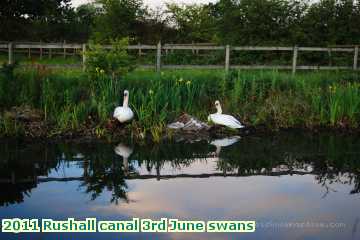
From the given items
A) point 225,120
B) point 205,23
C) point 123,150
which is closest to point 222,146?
point 225,120

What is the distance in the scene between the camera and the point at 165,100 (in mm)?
11500

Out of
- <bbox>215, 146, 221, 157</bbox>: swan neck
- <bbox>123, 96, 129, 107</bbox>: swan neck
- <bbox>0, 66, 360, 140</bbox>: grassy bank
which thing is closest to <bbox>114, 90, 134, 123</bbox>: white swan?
<bbox>123, 96, 129, 107</bbox>: swan neck

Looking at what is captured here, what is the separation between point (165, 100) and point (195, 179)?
3582mm

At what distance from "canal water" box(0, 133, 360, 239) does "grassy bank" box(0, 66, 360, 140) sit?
100 cm

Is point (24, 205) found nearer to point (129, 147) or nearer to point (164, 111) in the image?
point (129, 147)

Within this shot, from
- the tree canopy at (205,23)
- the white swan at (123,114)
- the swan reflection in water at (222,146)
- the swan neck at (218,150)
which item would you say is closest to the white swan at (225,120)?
the swan reflection in water at (222,146)

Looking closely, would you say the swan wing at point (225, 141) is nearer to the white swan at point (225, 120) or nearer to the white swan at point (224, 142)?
the white swan at point (224, 142)

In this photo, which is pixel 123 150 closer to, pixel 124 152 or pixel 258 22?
pixel 124 152

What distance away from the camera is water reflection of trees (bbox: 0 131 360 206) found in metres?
7.73

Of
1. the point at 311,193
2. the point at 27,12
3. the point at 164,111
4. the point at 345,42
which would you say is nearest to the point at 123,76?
the point at 164,111

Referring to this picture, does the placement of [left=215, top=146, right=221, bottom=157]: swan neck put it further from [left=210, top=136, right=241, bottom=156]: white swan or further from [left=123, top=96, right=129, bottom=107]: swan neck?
[left=123, top=96, right=129, bottom=107]: swan neck

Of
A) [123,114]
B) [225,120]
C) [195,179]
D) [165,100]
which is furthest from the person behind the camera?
[165,100]

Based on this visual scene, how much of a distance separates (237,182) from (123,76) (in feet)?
17.9

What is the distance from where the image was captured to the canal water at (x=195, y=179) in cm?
643
